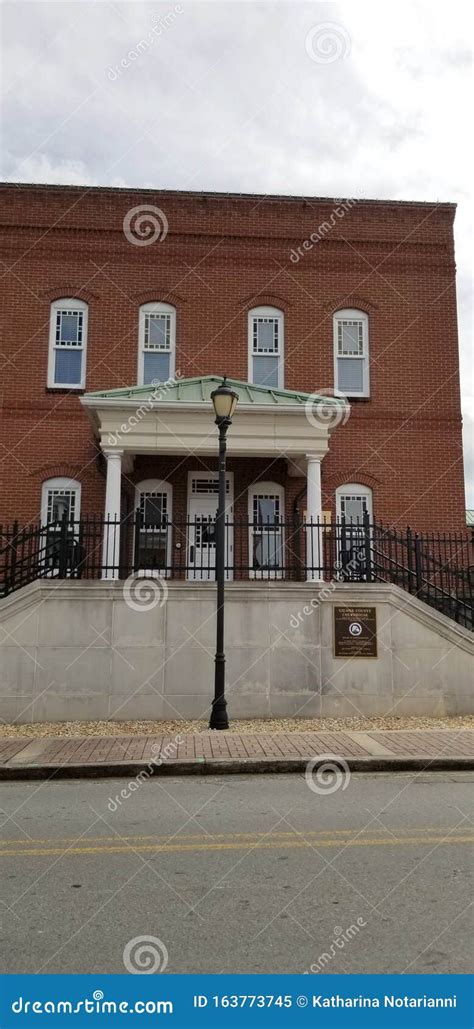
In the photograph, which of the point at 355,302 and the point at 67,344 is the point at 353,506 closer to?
the point at 355,302

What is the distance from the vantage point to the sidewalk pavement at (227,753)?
8281 mm

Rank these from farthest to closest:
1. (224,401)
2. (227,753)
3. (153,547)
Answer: (153,547) → (224,401) → (227,753)

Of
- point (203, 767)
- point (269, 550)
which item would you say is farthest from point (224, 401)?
point (269, 550)

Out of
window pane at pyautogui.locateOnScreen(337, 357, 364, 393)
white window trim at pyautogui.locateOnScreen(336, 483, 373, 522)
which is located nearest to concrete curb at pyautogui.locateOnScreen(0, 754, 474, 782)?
white window trim at pyautogui.locateOnScreen(336, 483, 373, 522)

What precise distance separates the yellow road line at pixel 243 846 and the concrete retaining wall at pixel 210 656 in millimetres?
5600

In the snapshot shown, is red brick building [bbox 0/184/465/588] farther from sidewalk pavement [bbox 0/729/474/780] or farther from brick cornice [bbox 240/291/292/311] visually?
sidewalk pavement [bbox 0/729/474/780]

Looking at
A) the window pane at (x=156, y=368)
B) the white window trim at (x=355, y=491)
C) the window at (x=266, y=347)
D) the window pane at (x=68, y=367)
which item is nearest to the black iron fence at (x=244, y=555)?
the white window trim at (x=355, y=491)

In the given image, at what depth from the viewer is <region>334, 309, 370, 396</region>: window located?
1706 centimetres

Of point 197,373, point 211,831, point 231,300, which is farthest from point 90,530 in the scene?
point 211,831

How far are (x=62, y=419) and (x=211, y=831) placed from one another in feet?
38.5

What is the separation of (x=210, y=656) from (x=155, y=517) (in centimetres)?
506

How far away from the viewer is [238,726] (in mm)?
10766

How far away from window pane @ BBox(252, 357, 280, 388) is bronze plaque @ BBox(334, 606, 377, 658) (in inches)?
271

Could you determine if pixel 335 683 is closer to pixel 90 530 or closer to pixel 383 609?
pixel 383 609
